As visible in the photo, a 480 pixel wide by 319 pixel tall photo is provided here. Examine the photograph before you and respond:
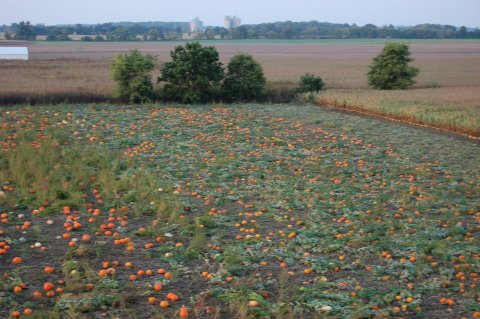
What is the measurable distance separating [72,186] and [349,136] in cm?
803

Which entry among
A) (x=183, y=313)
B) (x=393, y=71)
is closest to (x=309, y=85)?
(x=393, y=71)

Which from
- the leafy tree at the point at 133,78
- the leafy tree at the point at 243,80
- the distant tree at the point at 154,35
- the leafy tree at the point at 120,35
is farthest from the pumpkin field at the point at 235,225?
the distant tree at the point at 154,35

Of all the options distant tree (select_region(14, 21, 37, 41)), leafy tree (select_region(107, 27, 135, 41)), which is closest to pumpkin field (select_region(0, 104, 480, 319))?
distant tree (select_region(14, 21, 37, 41))

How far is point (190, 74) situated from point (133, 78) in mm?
2257

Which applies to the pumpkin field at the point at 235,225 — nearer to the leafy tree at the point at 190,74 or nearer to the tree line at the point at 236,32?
the leafy tree at the point at 190,74

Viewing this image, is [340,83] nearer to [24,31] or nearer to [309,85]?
[309,85]

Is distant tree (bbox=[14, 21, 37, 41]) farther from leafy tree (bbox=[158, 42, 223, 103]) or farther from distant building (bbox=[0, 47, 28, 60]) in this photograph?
leafy tree (bbox=[158, 42, 223, 103])

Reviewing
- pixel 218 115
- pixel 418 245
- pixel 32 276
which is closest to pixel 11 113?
pixel 218 115

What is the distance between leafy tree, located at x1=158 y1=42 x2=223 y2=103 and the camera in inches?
902

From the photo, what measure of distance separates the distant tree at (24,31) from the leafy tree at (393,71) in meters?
37.7

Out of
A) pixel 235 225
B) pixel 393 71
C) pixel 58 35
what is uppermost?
pixel 58 35

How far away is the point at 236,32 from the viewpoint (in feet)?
283

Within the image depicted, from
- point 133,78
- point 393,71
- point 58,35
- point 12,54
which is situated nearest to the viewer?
point 133,78

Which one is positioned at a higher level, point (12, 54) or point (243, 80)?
point (12, 54)
